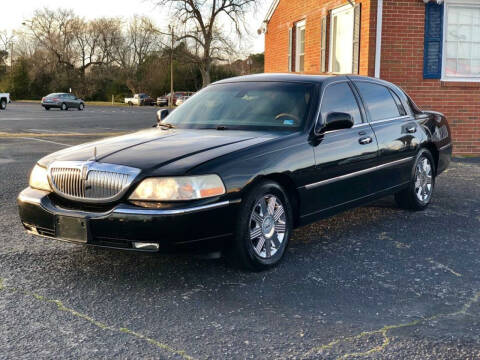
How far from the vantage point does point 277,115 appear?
5359mm

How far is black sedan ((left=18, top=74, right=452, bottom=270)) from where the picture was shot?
416cm

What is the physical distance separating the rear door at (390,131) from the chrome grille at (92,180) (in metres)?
2.80

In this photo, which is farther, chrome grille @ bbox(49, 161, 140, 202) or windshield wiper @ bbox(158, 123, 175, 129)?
windshield wiper @ bbox(158, 123, 175, 129)

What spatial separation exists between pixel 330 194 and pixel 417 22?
822 cm

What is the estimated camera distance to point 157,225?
407cm

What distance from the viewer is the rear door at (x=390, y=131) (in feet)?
20.2

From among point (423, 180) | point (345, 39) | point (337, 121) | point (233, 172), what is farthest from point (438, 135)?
point (345, 39)

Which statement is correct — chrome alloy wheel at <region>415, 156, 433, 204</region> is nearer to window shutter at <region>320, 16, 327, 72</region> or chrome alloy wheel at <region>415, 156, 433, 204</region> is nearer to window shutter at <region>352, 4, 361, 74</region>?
window shutter at <region>352, 4, 361, 74</region>

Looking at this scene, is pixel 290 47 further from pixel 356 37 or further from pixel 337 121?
pixel 337 121

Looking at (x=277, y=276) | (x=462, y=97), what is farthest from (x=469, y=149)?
(x=277, y=276)

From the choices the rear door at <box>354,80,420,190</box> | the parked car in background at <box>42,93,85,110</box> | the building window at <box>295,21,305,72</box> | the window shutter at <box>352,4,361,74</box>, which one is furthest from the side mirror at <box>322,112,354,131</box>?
the parked car in background at <box>42,93,85,110</box>

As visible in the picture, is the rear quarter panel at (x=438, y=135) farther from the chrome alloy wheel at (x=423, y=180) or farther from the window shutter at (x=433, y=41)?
the window shutter at (x=433, y=41)

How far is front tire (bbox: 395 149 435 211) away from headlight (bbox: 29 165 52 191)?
3970 mm

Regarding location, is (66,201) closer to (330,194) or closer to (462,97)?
(330,194)
